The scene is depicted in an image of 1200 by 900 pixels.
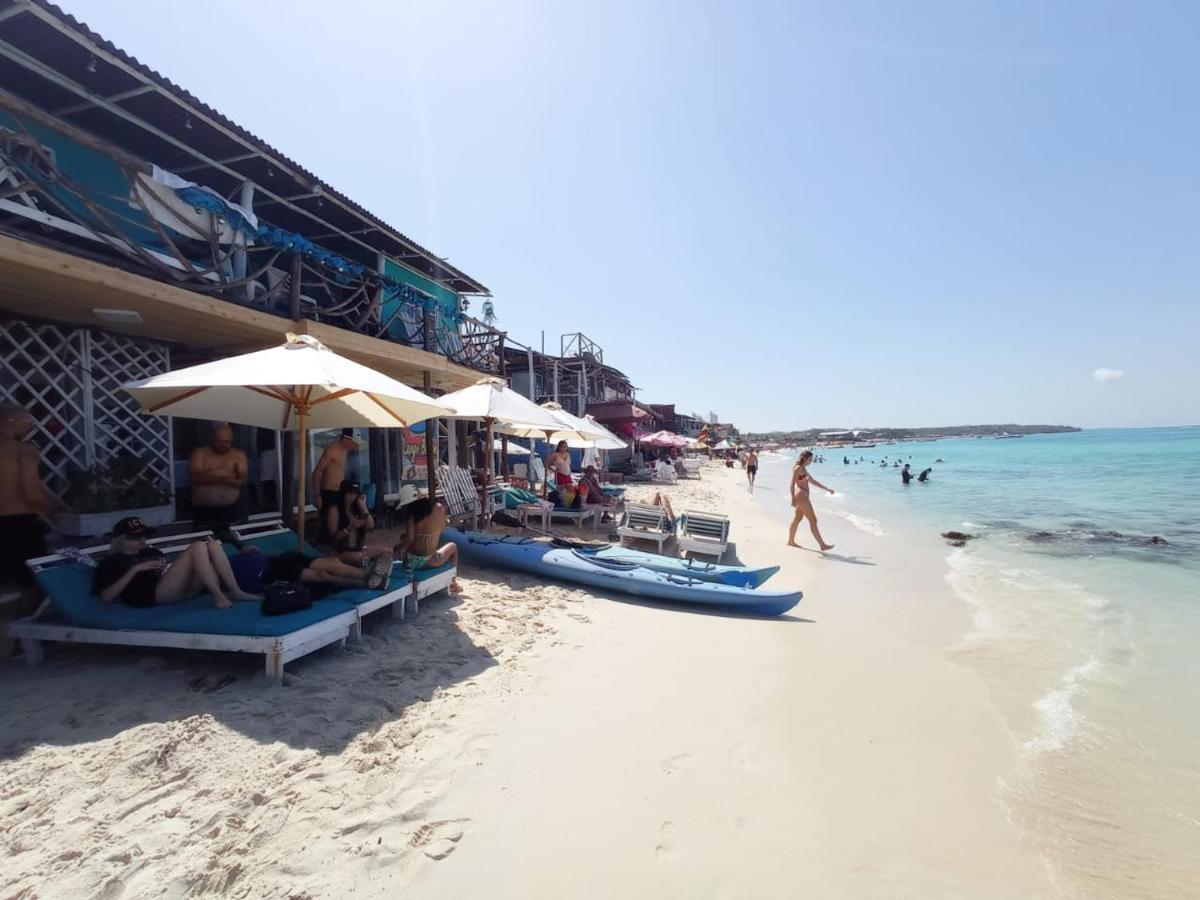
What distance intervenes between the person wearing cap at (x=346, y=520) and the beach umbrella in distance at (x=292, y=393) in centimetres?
26

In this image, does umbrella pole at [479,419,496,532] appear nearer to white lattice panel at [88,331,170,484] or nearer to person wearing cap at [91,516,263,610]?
person wearing cap at [91,516,263,610]

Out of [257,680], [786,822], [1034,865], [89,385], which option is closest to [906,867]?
[786,822]

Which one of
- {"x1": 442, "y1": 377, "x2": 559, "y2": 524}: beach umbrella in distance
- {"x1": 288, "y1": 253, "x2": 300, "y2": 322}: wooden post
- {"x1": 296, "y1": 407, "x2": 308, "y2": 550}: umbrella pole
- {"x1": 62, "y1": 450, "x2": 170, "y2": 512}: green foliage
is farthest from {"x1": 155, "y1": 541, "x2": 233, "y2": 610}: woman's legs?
{"x1": 288, "y1": 253, "x2": 300, "y2": 322}: wooden post

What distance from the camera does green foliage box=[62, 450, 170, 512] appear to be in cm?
556

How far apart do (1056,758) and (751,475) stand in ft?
68.8

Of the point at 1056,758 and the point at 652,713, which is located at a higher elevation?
the point at 652,713

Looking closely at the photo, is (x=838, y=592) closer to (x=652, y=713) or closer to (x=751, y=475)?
(x=652, y=713)

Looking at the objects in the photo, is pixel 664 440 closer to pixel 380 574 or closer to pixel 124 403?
pixel 124 403

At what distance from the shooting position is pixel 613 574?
6.28 metres

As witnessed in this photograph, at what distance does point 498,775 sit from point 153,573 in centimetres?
307

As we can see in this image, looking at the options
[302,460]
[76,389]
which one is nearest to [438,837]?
[302,460]

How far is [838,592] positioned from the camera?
725 centimetres

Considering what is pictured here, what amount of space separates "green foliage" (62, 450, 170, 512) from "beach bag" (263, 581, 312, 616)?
3.42 m

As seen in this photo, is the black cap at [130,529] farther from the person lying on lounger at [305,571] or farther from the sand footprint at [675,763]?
the sand footprint at [675,763]
